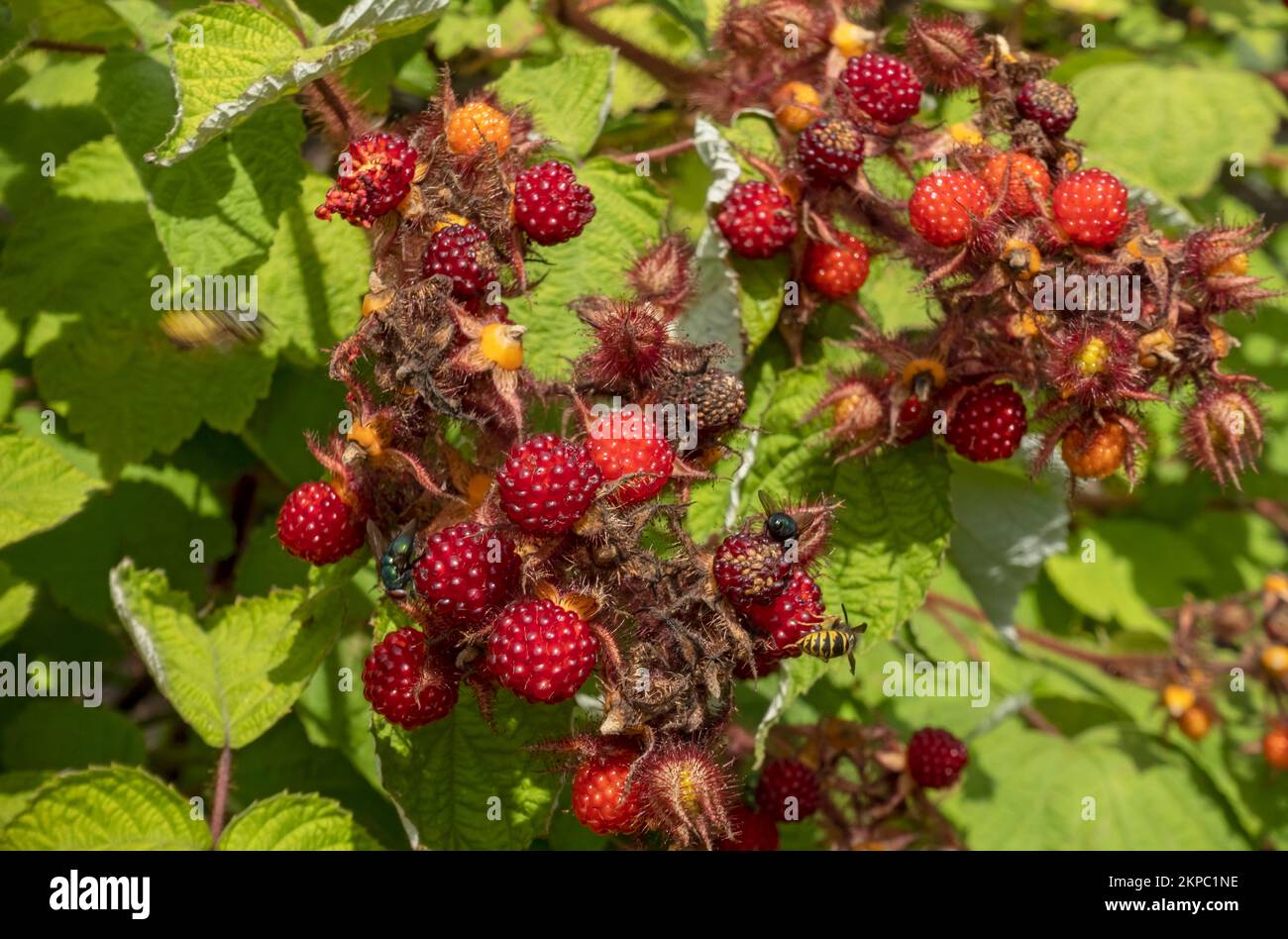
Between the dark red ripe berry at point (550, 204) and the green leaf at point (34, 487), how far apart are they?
101 centimetres

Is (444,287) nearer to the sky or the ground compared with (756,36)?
nearer to the ground

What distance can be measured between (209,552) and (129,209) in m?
0.73

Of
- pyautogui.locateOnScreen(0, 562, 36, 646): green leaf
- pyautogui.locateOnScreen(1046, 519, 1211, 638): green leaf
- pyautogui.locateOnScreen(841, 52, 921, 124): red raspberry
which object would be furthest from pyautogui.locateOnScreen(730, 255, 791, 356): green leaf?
pyautogui.locateOnScreen(1046, 519, 1211, 638): green leaf

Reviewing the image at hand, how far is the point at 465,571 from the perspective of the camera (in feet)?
4.24

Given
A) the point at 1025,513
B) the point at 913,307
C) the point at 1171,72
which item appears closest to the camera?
the point at 913,307

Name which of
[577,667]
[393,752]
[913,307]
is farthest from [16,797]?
[913,307]

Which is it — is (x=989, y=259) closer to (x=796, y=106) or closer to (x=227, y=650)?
(x=796, y=106)

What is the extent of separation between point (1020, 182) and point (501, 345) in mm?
838

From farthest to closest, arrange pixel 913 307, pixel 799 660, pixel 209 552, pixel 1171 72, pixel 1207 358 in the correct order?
pixel 1171 72 → pixel 209 552 → pixel 913 307 → pixel 799 660 → pixel 1207 358

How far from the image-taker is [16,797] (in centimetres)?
200

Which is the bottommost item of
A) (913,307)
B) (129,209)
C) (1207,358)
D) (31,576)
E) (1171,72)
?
(31,576)

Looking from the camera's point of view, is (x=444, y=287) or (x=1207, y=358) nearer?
(x=444, y=287)

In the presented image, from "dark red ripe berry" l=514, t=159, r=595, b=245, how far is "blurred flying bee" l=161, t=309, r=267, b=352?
0.81 m

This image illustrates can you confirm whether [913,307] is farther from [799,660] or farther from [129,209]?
[129,209]
